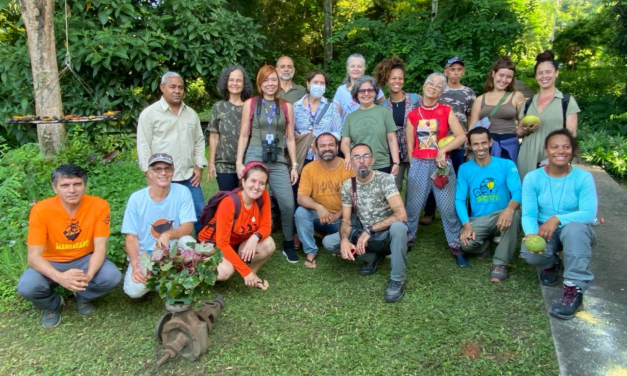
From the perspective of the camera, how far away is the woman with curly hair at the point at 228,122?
4.34m

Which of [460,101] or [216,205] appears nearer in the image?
[216,205]

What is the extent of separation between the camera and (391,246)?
3607mm

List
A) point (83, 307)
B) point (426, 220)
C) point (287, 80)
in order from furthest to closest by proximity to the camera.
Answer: point (426, 220) → point (287, 80) → point (83, 307)

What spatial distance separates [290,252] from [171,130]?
1602mm

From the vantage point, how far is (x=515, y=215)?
149 inches

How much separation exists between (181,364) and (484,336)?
77.6 inches

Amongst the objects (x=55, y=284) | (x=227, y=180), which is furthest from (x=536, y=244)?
(x=55, y=284)

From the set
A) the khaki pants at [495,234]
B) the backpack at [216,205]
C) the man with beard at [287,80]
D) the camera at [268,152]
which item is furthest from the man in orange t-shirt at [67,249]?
the khaki pants at [495,234]

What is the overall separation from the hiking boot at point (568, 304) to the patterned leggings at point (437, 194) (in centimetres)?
111

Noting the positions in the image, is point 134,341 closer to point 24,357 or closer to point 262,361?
point 24,357

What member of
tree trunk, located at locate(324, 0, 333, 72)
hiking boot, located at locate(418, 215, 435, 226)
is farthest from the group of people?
tree trunk, located at locate(324, 0, 333, 72)

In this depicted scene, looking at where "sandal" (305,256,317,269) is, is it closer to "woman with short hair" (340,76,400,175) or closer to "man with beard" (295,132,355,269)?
"man with beard" (295,132,355,269)

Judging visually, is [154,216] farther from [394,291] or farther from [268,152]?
[394,291]

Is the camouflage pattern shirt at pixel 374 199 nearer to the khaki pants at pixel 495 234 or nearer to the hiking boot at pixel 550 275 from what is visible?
the khaki pants at pixel 495 234
